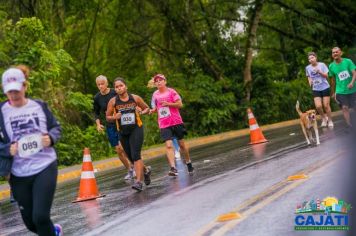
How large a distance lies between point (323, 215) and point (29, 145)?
3145mm

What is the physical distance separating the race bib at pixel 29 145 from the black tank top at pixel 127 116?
522 cm

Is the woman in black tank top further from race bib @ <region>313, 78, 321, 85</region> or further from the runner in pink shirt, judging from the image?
race bib @ <region>313, 78, 321, 85</region>

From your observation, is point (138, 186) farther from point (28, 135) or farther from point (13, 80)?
point (13, 80)

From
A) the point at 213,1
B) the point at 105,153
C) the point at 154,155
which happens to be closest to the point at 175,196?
the point at 154,155

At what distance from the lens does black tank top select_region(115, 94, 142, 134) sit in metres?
11.7

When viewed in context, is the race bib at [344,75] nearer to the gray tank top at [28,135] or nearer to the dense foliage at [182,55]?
the dense foliage at [182,55]

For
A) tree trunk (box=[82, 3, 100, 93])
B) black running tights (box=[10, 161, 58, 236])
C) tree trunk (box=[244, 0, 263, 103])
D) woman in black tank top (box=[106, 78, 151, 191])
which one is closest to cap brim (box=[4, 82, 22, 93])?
black running tights (box=[10, 161, 58, 236])

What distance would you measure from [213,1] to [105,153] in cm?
1306

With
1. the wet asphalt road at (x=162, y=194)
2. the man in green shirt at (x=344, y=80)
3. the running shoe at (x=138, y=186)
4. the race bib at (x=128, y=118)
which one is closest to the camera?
the wet asphalt road at (x=162, y=194)

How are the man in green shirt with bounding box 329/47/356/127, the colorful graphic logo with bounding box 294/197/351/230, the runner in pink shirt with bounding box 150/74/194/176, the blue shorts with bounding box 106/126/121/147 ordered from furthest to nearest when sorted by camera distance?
the man in green shirt with bounding box 329/47/356/127 → the blue shorts with bounding box 106/126/121/147 → the runner in pink shirt with bounding box 150/74/194/176 → the colorful graphic logo with bounding box 294/197/351/230

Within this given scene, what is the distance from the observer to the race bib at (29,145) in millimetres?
6434

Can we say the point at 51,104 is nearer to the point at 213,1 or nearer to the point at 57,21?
the point at 57,21

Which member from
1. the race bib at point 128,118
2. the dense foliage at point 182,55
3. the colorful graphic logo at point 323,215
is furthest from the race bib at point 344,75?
the dense foliage at point 182,55

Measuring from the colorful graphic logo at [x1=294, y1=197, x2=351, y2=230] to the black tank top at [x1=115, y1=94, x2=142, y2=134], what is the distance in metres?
4.49
